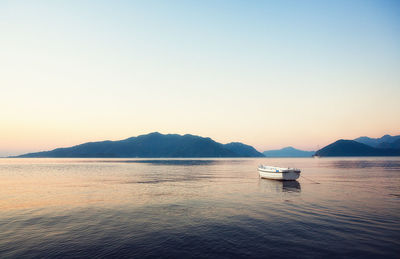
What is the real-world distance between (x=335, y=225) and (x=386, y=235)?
11.6 ft

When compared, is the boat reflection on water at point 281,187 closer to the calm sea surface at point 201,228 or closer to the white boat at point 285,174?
the white boat at point 285,174

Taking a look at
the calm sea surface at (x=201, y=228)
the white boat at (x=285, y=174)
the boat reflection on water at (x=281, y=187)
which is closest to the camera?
the calm sea surface at (x=201, y=228)

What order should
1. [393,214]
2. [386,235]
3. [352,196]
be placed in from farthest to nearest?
[352,196], [393,214], [386,235]

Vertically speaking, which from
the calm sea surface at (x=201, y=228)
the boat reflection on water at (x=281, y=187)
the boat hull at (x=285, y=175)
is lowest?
the boat reflection on water at (x=281, y=187)

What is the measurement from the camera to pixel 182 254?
14062mm

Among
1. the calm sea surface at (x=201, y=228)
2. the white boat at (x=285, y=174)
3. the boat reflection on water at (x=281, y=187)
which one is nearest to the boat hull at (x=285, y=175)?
the white boat at (x=285, y=174)

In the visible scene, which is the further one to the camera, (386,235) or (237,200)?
(237,200)

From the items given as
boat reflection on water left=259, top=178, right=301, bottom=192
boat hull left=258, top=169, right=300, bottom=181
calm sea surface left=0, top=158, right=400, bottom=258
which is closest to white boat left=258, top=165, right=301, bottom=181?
boat hull left=258, top=169, right=300, bottom=181

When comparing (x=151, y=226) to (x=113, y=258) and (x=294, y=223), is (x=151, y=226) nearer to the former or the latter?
(x=113, y=258)

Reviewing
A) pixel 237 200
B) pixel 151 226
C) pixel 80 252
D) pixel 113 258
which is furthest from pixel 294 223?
pixel 80 252

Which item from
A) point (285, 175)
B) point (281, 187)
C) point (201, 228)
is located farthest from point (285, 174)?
point (201, 228)

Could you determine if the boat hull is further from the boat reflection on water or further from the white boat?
the boat reflection on water

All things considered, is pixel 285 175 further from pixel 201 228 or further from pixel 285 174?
pixel 201 228

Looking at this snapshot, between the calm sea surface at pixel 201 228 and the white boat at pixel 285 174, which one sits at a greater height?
the white boat at pixel 285 174
